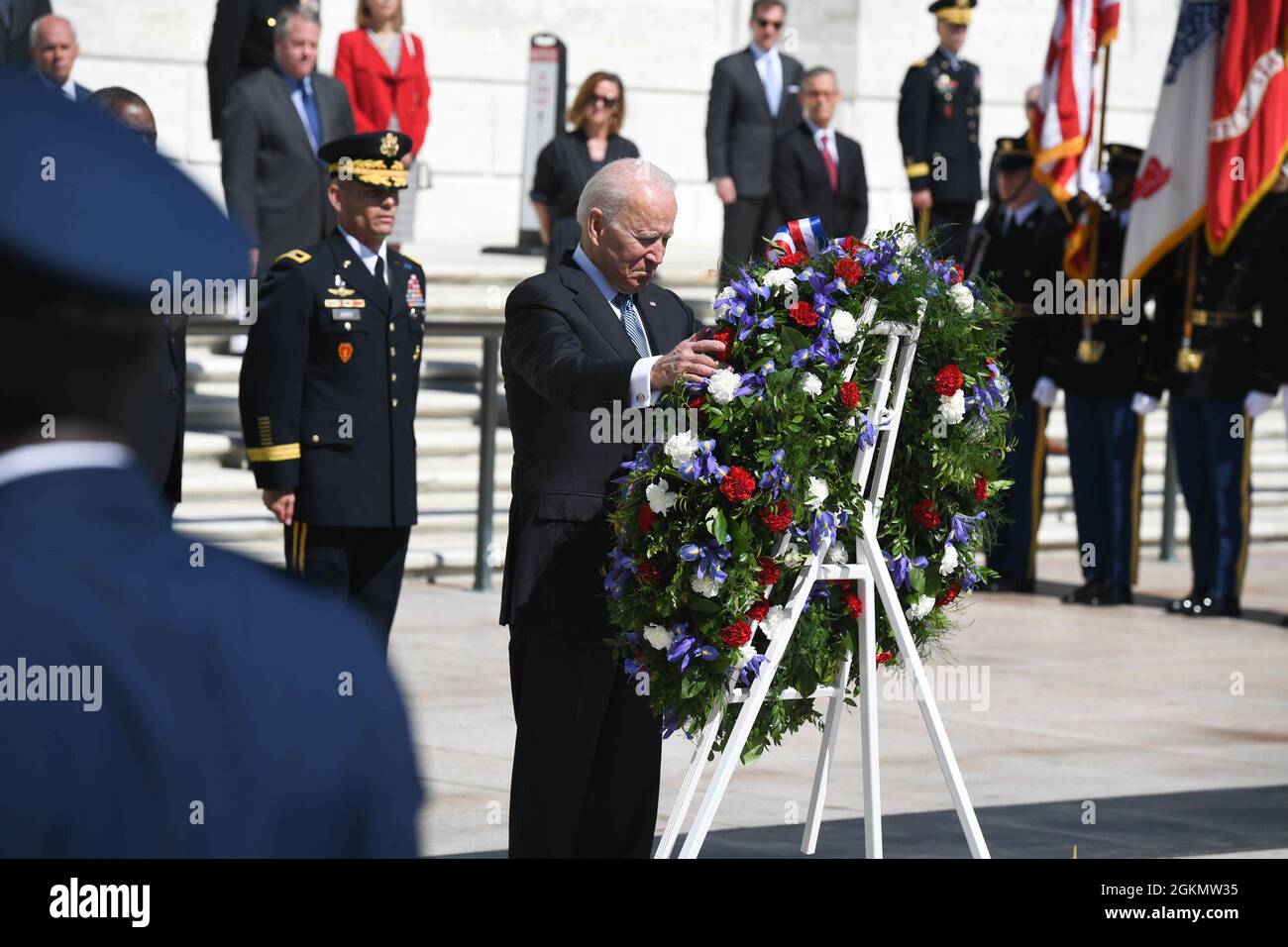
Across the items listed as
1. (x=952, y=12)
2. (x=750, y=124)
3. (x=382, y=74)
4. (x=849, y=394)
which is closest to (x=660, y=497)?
(x=849, y=394)

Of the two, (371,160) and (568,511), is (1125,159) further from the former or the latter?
(568,511)

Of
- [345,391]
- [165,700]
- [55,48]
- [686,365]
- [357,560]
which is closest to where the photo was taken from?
[165,700]

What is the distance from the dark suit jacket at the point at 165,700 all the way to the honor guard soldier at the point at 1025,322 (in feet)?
35.1

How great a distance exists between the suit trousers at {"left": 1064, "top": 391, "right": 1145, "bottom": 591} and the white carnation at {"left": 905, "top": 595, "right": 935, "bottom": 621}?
22.8ft

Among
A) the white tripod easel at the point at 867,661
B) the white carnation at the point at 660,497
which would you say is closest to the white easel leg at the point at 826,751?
the white tripod easel at the point at 867,661

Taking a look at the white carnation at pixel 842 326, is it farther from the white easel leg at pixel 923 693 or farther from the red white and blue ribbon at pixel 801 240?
the white easel leg at pixel 923 693

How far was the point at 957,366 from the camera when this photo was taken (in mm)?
4855

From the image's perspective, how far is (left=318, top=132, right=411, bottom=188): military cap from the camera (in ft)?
22.4

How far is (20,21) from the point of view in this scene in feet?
35.0

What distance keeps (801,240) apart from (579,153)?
7.69 metres

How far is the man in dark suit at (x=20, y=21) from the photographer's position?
33.1ft
